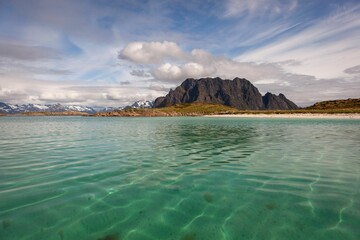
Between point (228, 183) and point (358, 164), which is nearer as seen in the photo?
point (228, 183)

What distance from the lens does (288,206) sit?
349 inches

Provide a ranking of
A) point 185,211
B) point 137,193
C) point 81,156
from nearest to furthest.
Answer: point 185,211 < point 137,193 < point 81,156

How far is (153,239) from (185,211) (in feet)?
6.58

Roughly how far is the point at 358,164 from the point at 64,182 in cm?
1789

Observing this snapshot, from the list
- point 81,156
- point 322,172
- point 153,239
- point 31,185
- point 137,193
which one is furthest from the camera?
point 81,156

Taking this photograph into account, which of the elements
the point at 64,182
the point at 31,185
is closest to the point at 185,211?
the point at 64,182

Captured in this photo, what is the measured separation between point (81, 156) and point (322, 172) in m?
17.0

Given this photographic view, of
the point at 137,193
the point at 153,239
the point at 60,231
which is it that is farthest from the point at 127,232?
the point at 137,193

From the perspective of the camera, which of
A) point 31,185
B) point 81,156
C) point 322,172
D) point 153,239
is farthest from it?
point 81,156

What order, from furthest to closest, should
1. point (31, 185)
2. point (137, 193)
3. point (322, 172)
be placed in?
point (322, 172), point (31, 185), point (137, 193)

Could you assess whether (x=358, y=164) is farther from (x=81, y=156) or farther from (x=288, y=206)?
(x=81, y=156)

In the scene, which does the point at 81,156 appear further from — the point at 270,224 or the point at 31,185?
the point at 270,224

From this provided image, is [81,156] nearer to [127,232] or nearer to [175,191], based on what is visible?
[175,191]

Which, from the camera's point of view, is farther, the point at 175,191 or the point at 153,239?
the point at 175,191
